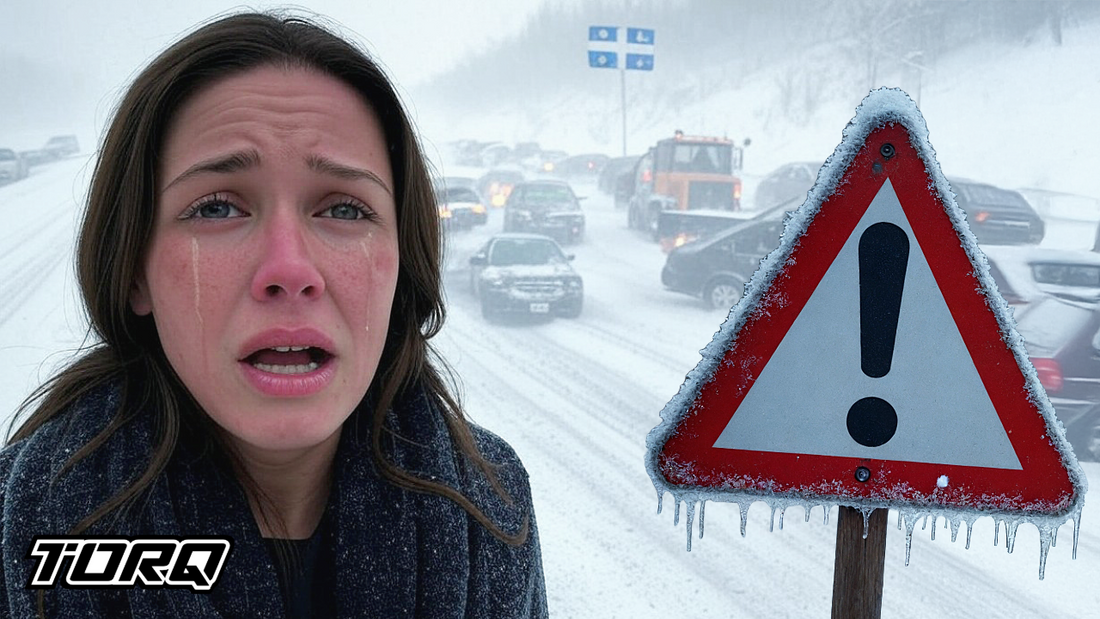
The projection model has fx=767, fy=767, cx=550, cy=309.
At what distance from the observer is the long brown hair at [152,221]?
125 cm

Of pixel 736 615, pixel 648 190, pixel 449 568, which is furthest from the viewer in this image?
pixel 648 190

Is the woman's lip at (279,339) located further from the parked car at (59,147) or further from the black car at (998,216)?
the black car at (998,216)

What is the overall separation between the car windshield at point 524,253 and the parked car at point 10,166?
20.6 feet

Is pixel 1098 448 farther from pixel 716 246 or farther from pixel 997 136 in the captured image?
pixel 997 136

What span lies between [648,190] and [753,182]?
11.7 m

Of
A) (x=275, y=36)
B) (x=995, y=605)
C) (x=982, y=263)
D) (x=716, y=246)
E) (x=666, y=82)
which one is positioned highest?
(x=666, y=82)

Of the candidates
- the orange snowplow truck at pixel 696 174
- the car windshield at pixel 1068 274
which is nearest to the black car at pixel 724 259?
the car windshield at pixel 1068 274

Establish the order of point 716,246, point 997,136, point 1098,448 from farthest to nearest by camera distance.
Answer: point 997,136, point 716,246, point 1098,448

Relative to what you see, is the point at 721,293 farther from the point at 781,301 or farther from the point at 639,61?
the point at 639,61

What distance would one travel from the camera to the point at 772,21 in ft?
147

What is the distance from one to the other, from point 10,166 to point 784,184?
19.6 metres

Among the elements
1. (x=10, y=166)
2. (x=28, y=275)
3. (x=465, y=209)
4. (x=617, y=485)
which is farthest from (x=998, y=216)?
(x=10, y=166)

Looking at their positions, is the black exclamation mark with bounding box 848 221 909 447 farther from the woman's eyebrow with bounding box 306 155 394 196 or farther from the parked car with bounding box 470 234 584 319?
the parked car with bounding box 470 234 584 319

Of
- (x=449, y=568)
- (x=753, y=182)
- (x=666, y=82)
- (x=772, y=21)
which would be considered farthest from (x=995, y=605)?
(x=772, y=21)
